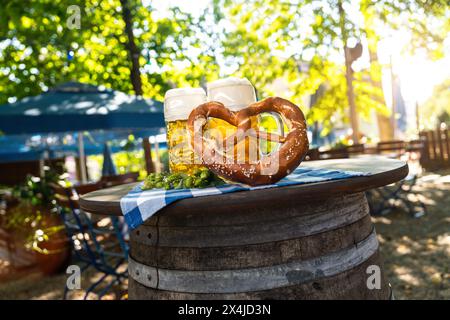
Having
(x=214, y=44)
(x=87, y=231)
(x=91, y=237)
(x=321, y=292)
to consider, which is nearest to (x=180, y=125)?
(x=321, y=292)

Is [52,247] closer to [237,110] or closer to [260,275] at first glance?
[237,110]

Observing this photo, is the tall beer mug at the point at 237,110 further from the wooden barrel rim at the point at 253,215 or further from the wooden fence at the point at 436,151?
the wooden fence at the point at 436,151

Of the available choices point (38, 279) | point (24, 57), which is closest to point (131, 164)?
point (24, 57)

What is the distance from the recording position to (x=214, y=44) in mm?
9180

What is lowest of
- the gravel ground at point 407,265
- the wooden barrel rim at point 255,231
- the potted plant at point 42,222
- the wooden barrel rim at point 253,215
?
the gravel ground at point 407,265

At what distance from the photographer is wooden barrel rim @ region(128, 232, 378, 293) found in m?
1.25

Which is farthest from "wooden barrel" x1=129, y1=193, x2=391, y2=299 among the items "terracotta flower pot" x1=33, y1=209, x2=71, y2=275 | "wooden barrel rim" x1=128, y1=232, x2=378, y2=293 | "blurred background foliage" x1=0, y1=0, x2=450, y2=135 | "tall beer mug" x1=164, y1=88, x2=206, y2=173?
"blurred background foliage" x1=0, y1=0, x2=450, y2=135

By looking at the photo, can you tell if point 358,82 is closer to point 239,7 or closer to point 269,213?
point 239,7

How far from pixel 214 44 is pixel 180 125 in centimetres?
798

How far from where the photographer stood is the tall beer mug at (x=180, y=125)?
1.60 meters

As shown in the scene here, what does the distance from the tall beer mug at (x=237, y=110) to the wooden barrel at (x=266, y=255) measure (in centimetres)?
20

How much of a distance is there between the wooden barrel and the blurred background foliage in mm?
5301

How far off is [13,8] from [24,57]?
296 centimetres

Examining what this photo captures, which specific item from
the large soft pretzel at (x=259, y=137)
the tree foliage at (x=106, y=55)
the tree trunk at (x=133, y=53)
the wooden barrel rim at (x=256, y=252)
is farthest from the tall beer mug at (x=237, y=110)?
the tree foliage at (x=106, y=55)
